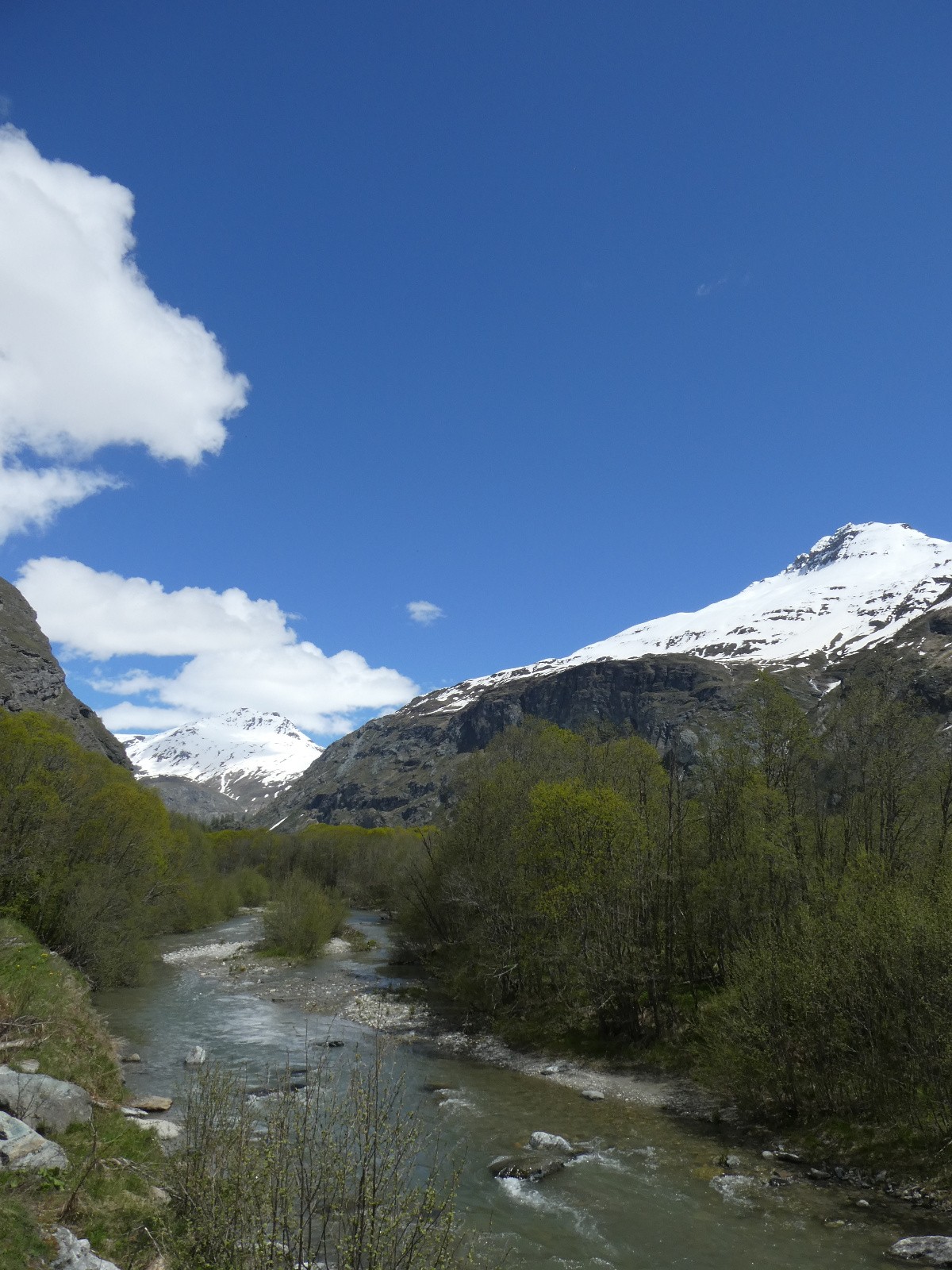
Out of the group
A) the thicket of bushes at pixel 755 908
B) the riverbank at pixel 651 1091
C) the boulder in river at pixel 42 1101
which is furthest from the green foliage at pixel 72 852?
the boulder in river at pixel 42 1101

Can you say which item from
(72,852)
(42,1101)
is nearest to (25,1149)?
(42,1101)

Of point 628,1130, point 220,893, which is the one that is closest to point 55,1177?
point 628,1130

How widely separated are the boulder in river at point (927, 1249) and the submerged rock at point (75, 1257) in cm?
1432

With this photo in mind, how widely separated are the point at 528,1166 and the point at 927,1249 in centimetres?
876

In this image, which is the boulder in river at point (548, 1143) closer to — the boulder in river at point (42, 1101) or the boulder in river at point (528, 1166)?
the boulder in river at point (528, 1166)

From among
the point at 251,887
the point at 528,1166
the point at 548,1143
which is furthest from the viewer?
the point at 251,887

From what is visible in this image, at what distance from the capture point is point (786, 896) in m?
27.7

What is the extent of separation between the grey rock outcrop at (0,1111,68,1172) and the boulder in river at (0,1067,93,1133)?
98 centimetres

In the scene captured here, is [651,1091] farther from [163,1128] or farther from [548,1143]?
[163,1128]

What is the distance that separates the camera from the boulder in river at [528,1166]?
61.7ft

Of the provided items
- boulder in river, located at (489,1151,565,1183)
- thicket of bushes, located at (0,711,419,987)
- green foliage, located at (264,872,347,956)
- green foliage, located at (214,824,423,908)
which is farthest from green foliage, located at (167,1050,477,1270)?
green foliage, located at (214,824,423,908)

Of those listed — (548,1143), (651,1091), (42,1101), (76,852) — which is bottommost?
(651,1091)

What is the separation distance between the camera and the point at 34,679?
125438 millimetres

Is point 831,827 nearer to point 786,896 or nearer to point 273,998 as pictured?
point 786,896
